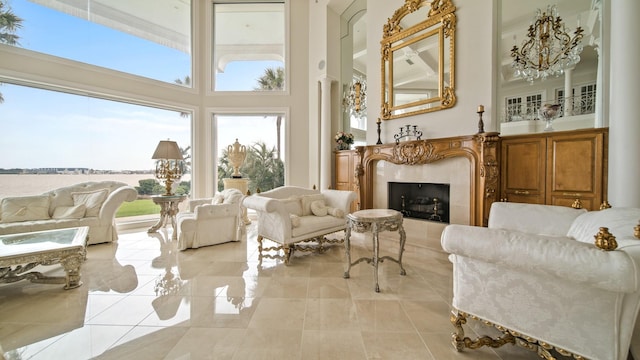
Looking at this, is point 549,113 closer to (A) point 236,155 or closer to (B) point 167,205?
(A) point 236,155

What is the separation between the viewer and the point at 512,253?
1.18 metres

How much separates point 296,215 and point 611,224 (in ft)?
9.07

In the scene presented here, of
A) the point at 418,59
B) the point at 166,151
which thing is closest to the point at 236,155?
the point at 166,151

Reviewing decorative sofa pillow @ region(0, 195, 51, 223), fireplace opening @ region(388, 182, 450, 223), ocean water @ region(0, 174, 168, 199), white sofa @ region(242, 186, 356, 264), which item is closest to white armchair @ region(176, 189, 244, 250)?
white sofa @ region(242, 186, 356, 264)

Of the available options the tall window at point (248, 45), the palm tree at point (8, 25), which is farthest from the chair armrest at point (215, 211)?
the palm tree at point (8, 25)

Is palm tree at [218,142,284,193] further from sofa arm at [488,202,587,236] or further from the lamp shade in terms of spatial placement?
sofa arm at [488,202,587,236]

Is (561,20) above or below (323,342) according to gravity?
above

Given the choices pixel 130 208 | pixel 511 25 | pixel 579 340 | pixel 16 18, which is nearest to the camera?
pixel 579 340

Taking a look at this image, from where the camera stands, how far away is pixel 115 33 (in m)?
4.68

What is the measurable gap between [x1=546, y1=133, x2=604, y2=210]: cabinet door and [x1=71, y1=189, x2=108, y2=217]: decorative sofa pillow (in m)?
5.99

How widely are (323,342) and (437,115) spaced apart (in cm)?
331

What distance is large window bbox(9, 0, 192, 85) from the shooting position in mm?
4012

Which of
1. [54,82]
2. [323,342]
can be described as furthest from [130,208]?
[323,342]

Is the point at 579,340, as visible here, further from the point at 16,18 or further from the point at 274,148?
the point at 16,18
